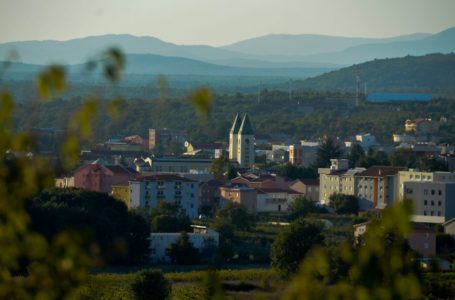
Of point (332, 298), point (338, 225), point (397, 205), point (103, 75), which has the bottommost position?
point (338, 225)

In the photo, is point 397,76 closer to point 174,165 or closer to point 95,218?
point 174,165

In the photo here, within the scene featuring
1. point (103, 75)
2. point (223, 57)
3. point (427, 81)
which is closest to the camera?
point (103, 75)

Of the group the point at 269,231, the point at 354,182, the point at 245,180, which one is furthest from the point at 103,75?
the point at 245,180

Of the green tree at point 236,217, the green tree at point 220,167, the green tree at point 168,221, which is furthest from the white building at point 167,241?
the green tree at point 220,167

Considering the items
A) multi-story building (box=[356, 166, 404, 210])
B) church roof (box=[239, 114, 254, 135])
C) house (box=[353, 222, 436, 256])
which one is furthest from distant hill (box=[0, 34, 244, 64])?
house (box=[353, 222, 436, 256])

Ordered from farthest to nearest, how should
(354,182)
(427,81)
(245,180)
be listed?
(427,81), (245,180), (354,182)

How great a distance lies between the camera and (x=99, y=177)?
31297 millimetres

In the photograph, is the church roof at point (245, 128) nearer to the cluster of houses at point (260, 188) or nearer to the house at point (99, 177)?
the cluster of houses at point (260, 188)

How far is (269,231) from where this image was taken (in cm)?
2411

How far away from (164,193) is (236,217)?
10.5 feet

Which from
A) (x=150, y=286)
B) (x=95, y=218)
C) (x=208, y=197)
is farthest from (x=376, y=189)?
(x=150, y=286)

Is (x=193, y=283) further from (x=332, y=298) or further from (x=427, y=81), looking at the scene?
(x=427, y=81)

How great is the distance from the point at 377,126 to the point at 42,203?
33642 millimetres

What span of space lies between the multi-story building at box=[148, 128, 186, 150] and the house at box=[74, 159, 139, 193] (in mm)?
16280
